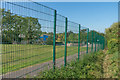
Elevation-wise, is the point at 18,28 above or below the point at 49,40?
above

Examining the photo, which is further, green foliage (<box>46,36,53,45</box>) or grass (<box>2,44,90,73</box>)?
green foliage (<box>46,36,53,45</box>)

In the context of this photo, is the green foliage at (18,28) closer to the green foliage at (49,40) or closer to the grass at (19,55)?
the grass at (19,55)

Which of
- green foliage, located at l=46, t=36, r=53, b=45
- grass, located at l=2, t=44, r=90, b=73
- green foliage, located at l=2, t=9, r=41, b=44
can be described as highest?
green foliage, located at l=2, t=9, r=41, b=44

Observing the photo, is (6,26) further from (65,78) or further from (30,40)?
(65,78)

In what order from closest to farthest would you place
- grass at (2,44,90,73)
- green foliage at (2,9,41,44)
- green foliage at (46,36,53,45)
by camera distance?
green foliage at (2,9,41,44)
grass at (2,44,90,73)
green foliage at (46,36,53,45)

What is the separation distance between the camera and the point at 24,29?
288cm

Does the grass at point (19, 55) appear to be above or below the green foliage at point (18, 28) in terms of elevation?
below

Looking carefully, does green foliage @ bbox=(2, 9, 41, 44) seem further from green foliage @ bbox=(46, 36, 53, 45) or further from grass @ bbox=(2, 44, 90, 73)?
green foliage @ bbox=(46, 36, 53, 45)

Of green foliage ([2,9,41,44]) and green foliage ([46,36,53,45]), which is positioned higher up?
green foliage ([2,9,41,44])

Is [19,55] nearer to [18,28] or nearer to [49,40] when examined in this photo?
[18,28]

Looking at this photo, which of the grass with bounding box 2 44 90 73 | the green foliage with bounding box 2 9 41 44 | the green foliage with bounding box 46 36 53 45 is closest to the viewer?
the green foliage with bounding box 2 9 41 44

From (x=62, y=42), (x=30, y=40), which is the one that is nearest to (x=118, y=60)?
(x=62, y=42)

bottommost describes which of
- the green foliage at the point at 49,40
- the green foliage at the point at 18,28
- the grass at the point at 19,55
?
the grass at the point at 19,55

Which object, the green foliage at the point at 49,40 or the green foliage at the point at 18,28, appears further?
the green foliage at the point at 49,40
